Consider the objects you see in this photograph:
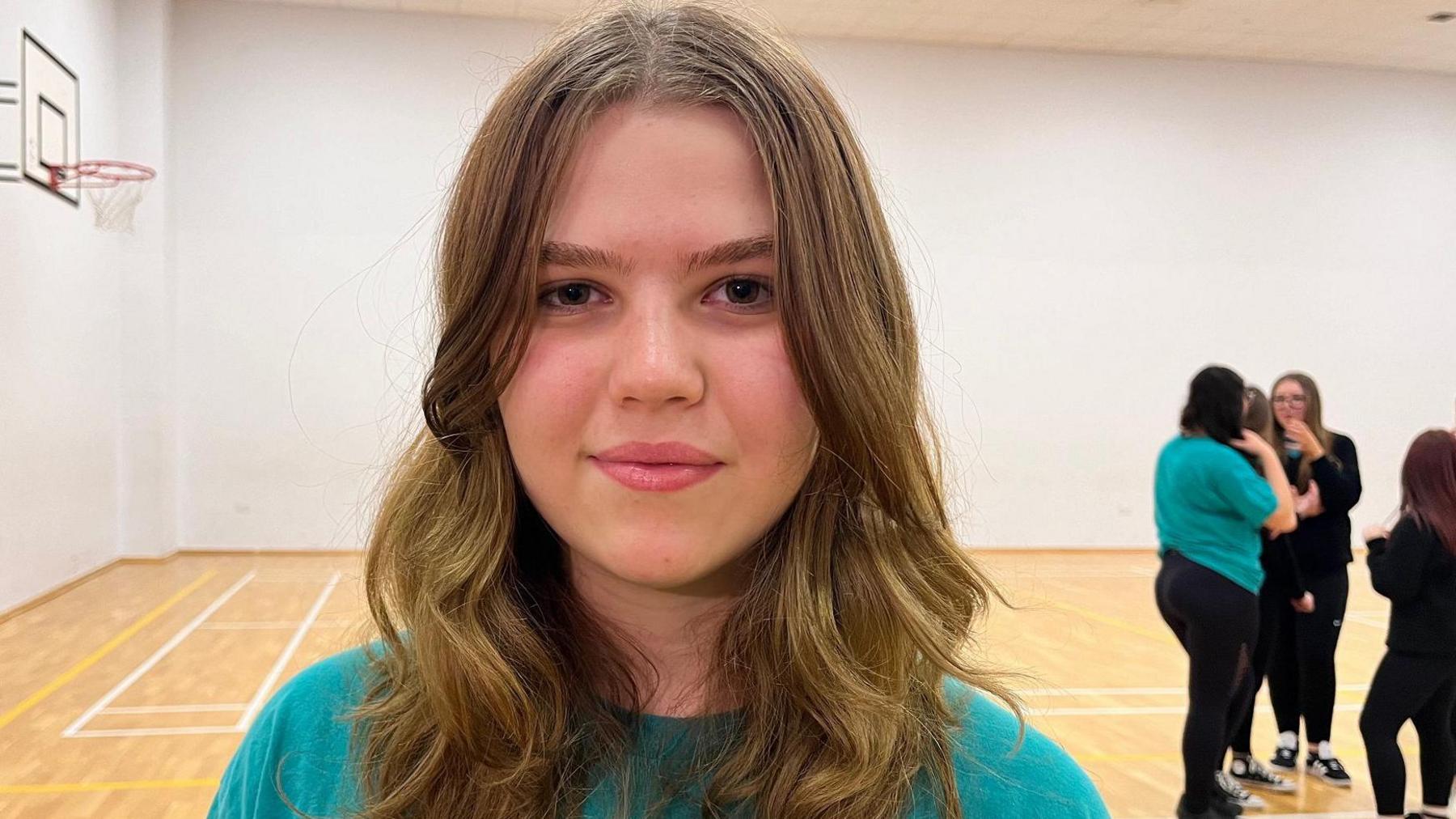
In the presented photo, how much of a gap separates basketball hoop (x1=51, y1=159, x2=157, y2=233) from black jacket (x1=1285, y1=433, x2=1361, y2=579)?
896cm

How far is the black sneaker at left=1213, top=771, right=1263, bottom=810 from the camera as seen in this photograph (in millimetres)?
4590

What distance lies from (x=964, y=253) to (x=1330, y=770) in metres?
8.76

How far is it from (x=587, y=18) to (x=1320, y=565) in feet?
16.0

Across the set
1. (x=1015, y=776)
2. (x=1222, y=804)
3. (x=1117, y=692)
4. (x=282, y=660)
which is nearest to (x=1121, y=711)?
(x=1117, y=692)

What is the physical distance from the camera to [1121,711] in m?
6.31

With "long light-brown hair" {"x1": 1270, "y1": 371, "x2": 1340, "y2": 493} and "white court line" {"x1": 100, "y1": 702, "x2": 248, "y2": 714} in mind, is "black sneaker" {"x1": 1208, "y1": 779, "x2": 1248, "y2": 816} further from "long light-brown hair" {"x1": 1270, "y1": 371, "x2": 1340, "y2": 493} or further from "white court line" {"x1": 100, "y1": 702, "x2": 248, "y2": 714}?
"white court line" {"x1": 100, "y1": 702, "x2": 248, "y2": 714}

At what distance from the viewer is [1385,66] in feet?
44.9

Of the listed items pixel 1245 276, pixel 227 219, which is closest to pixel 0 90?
pixel 227 219

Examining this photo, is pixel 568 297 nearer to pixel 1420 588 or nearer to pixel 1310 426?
pixel 1420 588

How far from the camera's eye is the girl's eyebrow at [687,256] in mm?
991

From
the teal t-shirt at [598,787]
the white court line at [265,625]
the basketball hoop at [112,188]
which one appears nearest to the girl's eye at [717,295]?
the teal t-shirt at [598,787]

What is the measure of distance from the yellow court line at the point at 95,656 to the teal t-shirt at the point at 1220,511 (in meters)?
5.66

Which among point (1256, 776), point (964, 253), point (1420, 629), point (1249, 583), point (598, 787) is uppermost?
point (964, 253)

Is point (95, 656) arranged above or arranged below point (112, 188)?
below
